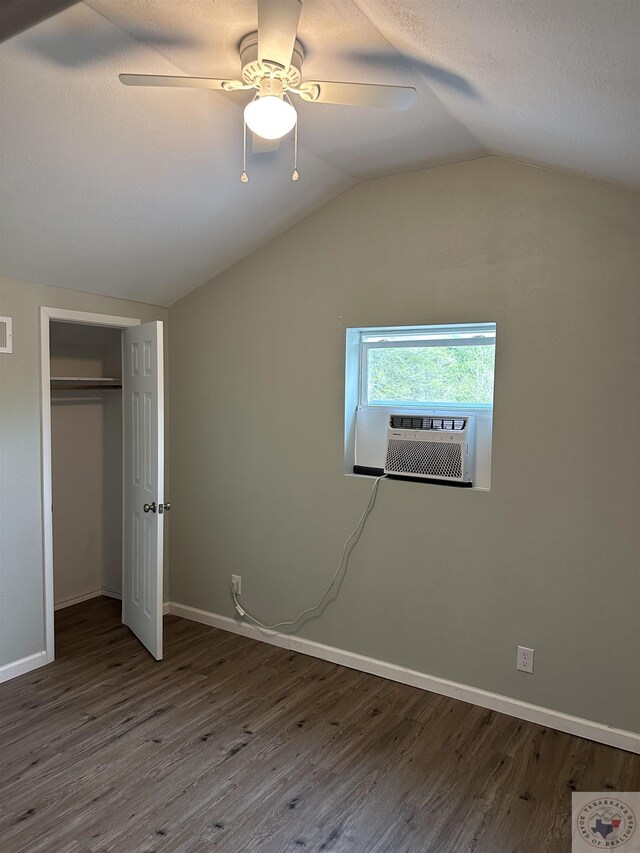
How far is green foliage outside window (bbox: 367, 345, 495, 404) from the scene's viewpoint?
3.12m

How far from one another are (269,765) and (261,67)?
2.62 m

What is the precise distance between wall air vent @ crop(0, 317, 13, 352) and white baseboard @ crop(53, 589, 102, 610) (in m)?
2.05

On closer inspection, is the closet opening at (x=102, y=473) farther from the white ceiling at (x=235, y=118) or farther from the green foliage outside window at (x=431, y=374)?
the green foliage outside window at (x=431, y=374)

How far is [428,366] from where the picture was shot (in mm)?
3268

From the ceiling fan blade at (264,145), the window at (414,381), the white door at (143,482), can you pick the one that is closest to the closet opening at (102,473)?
the white door at (143,482)

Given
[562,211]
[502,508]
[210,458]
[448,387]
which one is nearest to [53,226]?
[210,458]

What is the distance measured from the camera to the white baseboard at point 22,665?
10.5 ft

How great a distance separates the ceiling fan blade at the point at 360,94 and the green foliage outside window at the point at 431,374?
1.53 metres

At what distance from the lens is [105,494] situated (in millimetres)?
4547

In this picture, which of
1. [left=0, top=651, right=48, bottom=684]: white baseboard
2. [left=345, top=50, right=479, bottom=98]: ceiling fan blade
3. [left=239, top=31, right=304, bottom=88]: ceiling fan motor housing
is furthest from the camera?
[left=0, top=651, right=48, bottom=684]: white baseboard

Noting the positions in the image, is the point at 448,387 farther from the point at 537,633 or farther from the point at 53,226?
the point at 53,226
